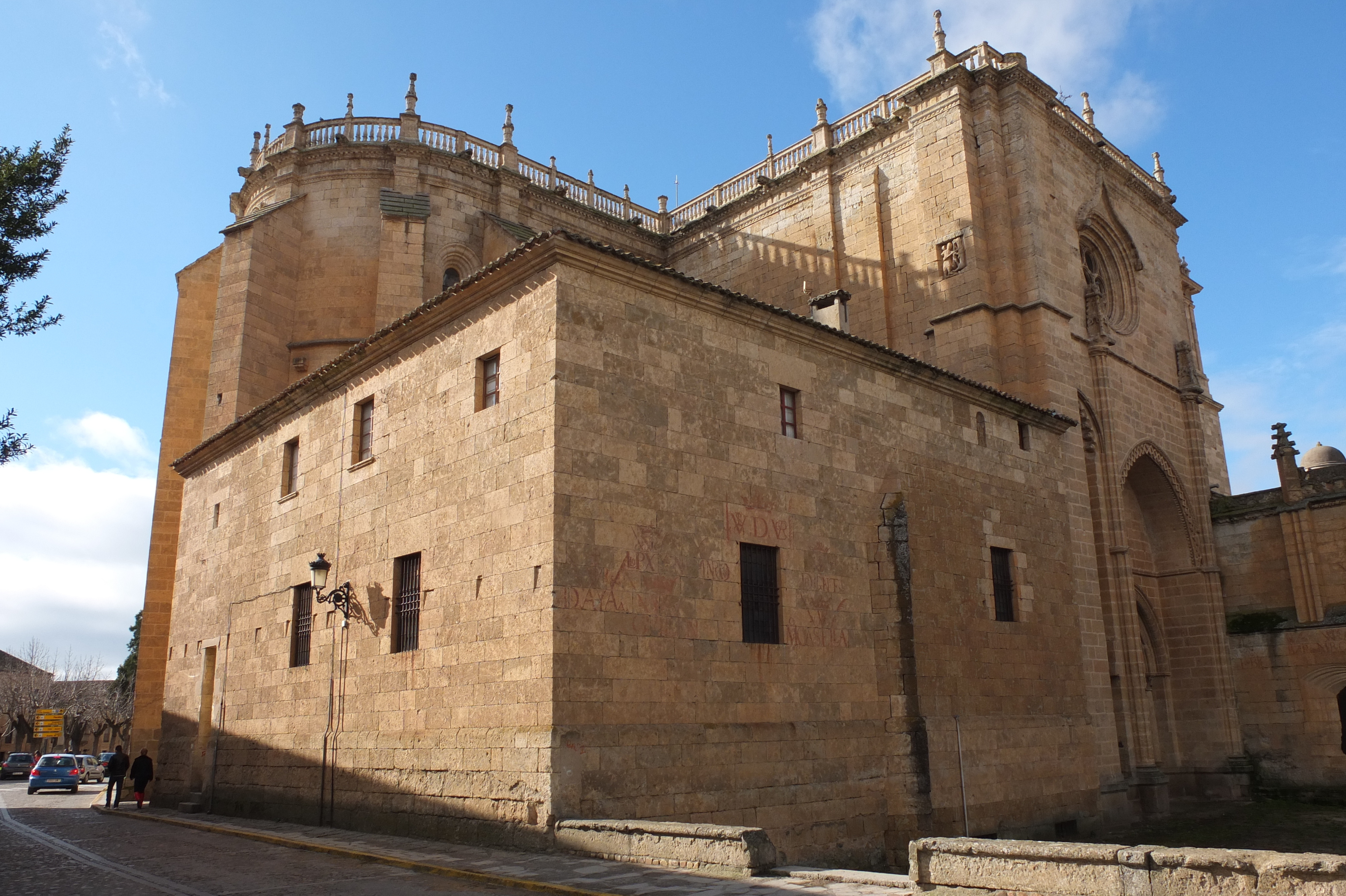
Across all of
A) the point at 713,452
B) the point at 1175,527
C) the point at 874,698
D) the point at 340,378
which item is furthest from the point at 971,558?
the point at 1175,527

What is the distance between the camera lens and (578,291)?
436 inches

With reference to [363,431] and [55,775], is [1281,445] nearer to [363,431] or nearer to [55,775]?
[363,431]

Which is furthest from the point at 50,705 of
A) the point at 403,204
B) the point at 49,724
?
the point at 403,204

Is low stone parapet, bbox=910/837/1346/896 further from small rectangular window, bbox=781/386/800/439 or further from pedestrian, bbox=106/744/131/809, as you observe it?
pedestrian, bbox=106/744/131/809

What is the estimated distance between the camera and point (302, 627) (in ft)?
48.3

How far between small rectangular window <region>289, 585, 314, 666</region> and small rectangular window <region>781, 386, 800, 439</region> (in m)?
7.31

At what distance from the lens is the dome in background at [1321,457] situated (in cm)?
3288

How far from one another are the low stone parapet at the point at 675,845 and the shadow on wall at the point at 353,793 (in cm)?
54

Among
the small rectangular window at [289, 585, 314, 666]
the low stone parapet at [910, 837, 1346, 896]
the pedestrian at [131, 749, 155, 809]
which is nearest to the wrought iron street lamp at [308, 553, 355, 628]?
the small rectangular window at [289, 585, 314, 666]

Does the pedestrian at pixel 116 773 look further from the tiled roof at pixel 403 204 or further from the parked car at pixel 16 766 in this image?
the parked car at pixel 16 766

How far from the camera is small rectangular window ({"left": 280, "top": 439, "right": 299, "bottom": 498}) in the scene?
15812mm

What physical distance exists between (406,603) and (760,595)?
4442mm

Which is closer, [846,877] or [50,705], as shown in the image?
[846,877]

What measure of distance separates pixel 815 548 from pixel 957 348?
9381 mm
